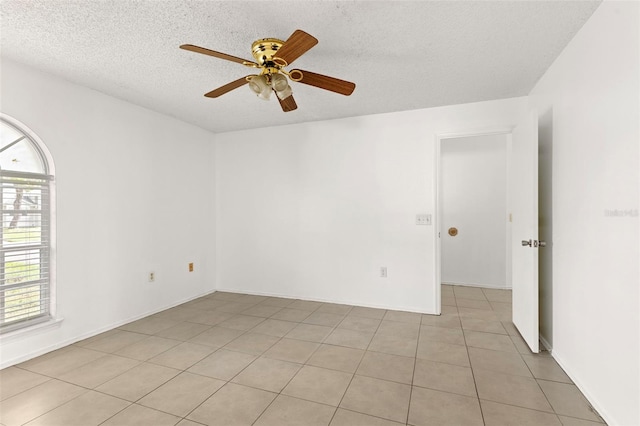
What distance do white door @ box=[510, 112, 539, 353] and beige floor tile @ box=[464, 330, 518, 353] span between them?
0.15 meters

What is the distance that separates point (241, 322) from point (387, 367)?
1.69m

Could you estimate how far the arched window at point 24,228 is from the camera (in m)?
2.34

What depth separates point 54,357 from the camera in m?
2.46

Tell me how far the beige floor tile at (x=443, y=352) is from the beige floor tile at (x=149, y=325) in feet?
8.40

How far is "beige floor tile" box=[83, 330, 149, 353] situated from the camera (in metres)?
2.62

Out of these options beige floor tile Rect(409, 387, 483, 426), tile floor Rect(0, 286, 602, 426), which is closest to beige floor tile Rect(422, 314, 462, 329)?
tile floor Rect(0, 286, 602, 426)

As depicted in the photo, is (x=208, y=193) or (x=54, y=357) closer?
(x=54, y=357)

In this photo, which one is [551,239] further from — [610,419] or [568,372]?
[610,419]

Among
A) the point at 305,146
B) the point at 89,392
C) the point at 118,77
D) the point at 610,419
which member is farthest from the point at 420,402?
the point at 118,77

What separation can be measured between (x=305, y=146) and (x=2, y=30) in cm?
283

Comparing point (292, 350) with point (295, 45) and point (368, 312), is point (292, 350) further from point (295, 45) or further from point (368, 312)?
point (295, 45)

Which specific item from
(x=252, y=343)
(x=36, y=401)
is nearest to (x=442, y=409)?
(x=252, y=343)

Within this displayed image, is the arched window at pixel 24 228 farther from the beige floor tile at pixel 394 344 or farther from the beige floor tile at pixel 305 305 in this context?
the beige floor tile at pixel 394 344

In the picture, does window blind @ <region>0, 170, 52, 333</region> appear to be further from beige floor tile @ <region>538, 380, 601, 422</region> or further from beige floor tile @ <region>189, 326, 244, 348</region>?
beige floor tile @ <region>538, 380, 601, 422</region>
